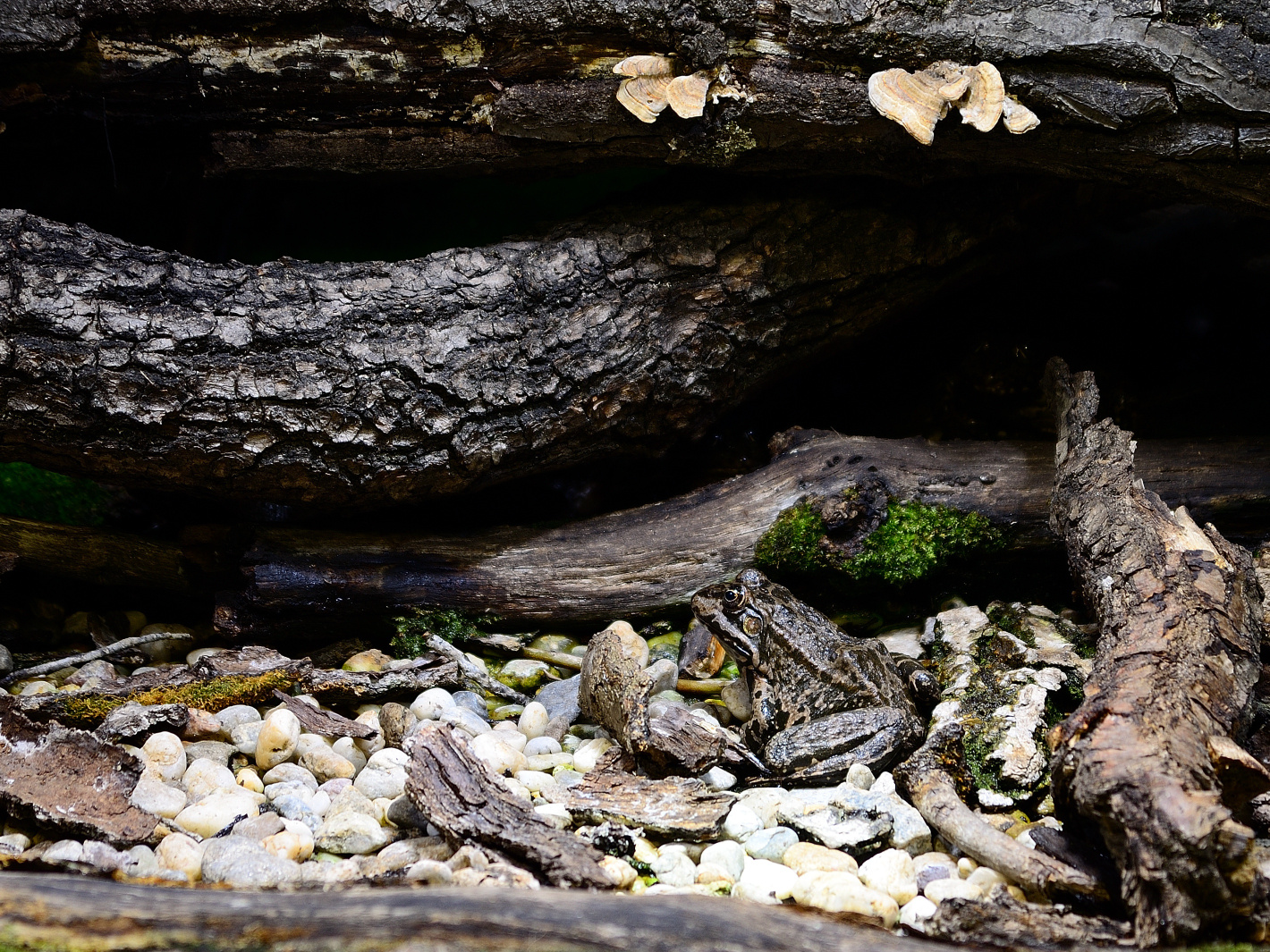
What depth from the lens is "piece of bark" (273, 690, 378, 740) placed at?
3.13 meters

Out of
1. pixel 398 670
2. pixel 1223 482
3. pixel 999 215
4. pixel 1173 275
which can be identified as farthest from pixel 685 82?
pixel 1173 275

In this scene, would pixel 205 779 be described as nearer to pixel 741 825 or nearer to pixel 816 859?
pixel 741 825

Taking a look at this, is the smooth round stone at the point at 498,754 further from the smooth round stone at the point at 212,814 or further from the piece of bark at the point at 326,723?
the smooth round stone at the point at 212,814

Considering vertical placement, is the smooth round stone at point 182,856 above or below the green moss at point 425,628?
above

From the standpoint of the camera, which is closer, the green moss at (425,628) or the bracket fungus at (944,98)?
the bracket fungus at (944,98)

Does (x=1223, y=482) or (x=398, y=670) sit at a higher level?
(x=1223, y=482)

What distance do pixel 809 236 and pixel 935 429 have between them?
5.14 ft

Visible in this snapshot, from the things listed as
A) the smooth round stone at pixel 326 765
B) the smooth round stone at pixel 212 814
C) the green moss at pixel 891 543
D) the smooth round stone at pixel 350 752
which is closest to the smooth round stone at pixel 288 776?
the smooth round stone at pixel 326 765

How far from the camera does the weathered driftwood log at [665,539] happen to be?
3902 millimetres

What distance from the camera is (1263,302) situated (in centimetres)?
506

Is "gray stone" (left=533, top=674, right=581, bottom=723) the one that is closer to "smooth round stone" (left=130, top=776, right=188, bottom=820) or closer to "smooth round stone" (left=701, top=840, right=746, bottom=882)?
"smooth round stone" (left=701, top=840, right=746, bottom=882)

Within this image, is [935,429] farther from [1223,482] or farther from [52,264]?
[52,264]

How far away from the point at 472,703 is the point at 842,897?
64.3 inches

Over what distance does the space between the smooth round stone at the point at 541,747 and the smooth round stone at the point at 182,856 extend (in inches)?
41.9
